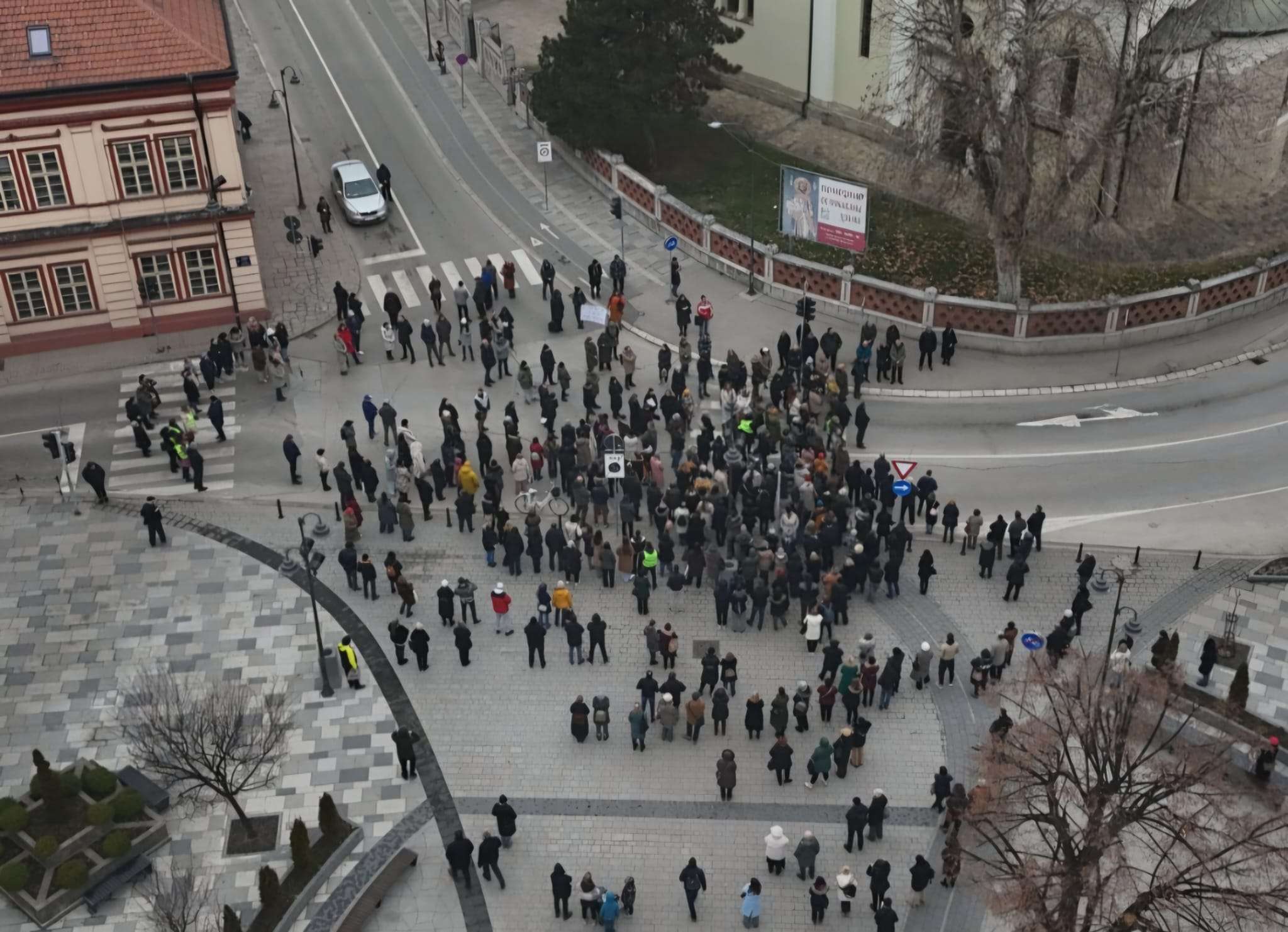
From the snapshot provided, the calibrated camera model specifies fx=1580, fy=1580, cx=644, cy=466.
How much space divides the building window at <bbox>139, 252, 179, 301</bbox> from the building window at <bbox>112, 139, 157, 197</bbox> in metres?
1.98

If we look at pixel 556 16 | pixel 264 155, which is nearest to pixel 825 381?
pixel 264 155

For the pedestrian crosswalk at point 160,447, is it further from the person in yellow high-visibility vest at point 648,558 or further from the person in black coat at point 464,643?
the person in yellow high-visibility vest at point 648,558

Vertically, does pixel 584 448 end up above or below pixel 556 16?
below

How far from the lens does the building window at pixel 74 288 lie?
4491 cm

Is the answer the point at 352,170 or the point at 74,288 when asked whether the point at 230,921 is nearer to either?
the point at 74,288

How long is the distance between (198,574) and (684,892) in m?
14.8

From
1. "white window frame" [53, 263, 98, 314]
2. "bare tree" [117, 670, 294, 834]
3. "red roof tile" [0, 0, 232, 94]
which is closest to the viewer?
"bare tree" [117, 670, 294, 834]

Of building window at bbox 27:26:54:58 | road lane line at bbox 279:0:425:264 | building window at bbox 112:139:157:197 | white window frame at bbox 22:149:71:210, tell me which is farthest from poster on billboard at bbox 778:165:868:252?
building window at bbox 27:26:54:58

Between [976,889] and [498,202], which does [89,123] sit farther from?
[976,889]

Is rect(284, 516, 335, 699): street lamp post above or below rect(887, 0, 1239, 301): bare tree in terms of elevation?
below

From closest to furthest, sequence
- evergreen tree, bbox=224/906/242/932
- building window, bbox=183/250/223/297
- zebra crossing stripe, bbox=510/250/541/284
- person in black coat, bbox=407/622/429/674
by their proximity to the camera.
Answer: evergreen tree, bbox=224/906/242/932, person in black coat, bbox=407/622/429/674, building window, bbox=183/250/223/297, zebra crossing stripe, bbox=510/250/541/284

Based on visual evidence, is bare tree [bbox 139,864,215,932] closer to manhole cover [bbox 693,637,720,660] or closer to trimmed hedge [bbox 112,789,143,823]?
trimmed hedge [bbox 112,789,143,823]

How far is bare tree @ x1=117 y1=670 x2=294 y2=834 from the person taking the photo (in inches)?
1118

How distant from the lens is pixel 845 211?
148 ft
